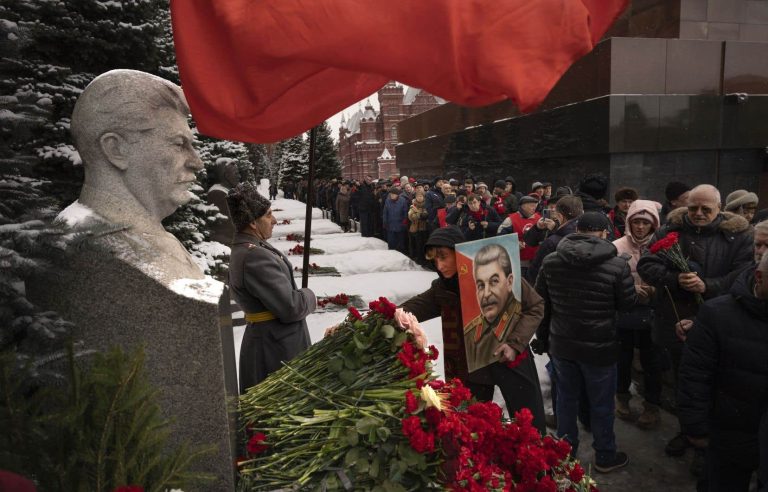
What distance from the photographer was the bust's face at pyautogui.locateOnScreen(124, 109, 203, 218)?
6.02ft

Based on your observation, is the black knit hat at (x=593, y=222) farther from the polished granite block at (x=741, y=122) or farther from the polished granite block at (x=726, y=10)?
the polished granite block at (x=726, y=10)

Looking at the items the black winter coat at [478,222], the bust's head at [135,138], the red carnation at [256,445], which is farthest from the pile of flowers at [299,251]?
the bust's head at [135,138]

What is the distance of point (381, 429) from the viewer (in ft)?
5.86

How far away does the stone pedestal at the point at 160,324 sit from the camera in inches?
66.6

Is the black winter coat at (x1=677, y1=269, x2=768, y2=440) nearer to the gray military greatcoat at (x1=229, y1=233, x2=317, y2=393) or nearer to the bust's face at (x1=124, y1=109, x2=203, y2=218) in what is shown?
the gray military greatcoat at (x1=229, y1=233, x2=317, y2=393)

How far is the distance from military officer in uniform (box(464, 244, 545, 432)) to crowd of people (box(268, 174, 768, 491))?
20 millimetres

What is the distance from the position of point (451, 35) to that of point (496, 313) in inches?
72.3

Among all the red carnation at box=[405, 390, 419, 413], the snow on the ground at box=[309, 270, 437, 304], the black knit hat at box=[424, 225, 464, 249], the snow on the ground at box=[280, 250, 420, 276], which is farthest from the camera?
the snow on the ground at box=[280, 250, 420, 276]

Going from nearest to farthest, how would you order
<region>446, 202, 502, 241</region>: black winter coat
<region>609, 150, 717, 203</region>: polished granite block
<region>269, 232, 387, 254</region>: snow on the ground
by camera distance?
1. <region>446, 202, 502, 241</region>: black winter coat
2. <region>609, 150, 717, 203</region>: polished granite block
3. <region>269, 232, 387, 254</region>: snow on the ground

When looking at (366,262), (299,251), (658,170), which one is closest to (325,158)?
(299,251)

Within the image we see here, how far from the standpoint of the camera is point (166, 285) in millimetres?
1709

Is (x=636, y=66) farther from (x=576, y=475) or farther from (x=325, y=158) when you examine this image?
(x=325, y=158)

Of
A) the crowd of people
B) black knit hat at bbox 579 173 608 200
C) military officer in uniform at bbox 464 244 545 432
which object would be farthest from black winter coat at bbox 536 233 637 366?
black knit hat at bbox 579 173 608 200

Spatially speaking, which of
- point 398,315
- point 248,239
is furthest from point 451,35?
point 248,239
